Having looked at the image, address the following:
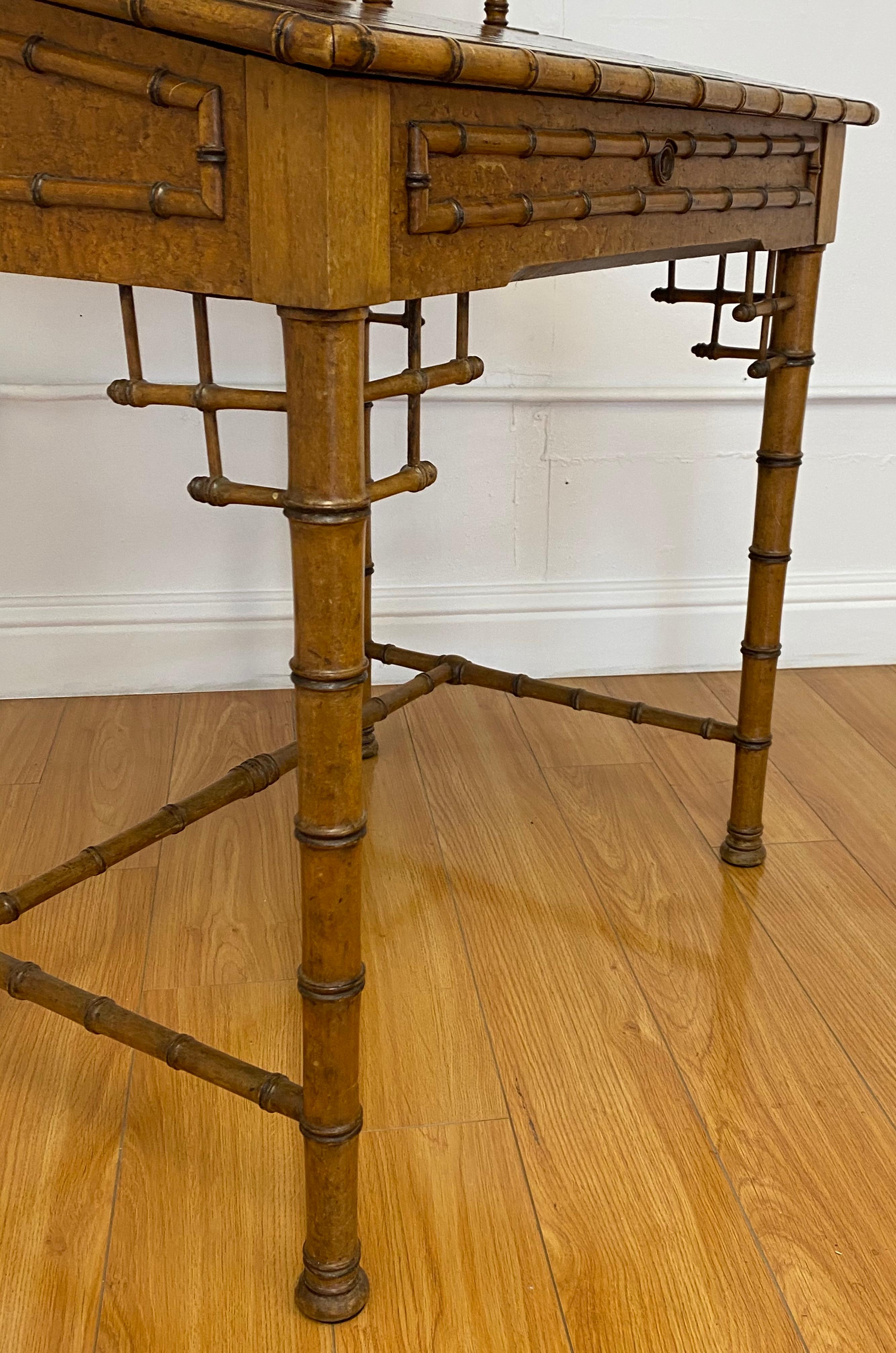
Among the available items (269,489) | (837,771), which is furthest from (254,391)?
(837,771)

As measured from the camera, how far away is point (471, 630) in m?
2.54

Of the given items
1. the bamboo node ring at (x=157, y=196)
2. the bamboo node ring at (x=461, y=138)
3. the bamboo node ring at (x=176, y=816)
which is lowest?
the bamboo node ring at (x=176, y=816)

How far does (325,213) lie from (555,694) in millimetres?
1177

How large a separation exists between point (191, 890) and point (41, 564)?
0.86 metres

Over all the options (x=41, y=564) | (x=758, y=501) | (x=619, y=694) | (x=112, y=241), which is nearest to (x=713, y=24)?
(x=758, y=501)

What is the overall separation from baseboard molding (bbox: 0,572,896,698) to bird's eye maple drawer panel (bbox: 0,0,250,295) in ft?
4.92

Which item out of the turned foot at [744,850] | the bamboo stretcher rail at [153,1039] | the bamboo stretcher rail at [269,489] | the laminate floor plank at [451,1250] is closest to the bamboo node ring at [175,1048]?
the bamboo stretcher rail at [153,1039]

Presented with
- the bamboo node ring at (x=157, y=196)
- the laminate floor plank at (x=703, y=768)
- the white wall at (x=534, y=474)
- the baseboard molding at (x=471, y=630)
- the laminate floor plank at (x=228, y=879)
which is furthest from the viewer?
the baseboard molding at (x=471, y=630)

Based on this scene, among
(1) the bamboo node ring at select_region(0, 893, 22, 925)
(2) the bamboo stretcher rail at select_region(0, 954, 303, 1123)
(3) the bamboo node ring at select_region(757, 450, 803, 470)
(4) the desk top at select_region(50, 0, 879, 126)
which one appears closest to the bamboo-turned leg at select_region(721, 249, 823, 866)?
(3) the bamboo node ring at select_region(757, 450, 803, 470)

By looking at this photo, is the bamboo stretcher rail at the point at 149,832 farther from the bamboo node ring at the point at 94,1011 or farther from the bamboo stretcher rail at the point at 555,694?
Answer: the bamboo stretcher rail at the point at 555,694

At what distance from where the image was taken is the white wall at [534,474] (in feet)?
7.48

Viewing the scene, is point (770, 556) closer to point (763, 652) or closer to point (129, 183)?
point (763, 652)

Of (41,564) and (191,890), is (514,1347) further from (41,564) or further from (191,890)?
(41,564)

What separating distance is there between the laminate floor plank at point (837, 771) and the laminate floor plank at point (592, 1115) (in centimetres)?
43
